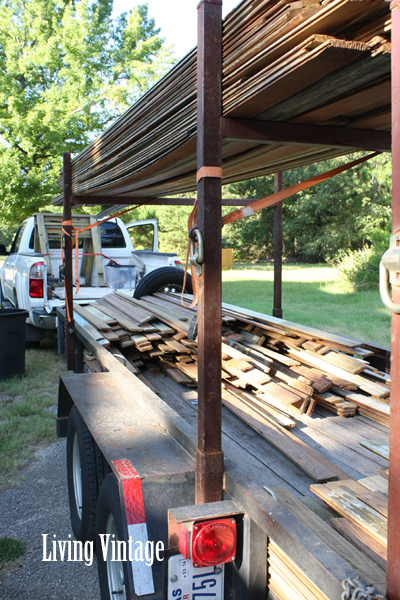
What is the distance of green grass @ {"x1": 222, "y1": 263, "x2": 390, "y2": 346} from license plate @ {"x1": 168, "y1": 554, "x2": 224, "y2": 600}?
24.0ft

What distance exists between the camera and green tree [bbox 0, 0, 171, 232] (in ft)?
57.0

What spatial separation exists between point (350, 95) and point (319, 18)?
0.54 metres

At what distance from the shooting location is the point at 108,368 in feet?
11.8

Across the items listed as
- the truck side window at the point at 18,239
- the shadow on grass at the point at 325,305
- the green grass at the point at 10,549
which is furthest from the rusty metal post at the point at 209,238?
the truck side window at the point at 18,239

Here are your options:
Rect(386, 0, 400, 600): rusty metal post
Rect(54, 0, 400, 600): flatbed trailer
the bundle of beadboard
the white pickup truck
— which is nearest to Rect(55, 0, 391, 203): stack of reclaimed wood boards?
Rect(54, 0, 400, 600): flatbed trailer

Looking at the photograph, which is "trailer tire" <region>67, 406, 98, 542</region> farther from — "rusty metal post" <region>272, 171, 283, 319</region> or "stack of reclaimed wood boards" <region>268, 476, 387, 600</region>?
"rusty metal post" <region>272, 171, 283, 319</region>

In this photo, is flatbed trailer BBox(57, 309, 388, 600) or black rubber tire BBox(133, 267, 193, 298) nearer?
flatbed trailer BBox(57, 309, 388, 600)

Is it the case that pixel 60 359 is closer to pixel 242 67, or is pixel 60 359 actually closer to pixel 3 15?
pixel 242 67

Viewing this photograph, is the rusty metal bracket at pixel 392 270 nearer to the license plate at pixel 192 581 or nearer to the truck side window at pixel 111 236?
the license plate at pixel 192 581

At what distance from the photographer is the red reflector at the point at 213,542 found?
1.67 metres

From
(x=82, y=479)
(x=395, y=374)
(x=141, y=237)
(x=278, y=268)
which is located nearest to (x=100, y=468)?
(x=82, y=479)

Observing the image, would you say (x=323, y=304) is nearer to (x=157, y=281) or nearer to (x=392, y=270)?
(x=157, y=281)

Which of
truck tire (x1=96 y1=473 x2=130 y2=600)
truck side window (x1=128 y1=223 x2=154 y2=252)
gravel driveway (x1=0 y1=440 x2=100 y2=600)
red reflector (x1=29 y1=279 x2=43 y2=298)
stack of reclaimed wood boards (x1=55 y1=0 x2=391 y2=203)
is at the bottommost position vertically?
gravel driveway (x1=0 y1=440 x2=100 y2=600)

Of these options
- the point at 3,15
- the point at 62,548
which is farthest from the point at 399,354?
the point at 3,15
